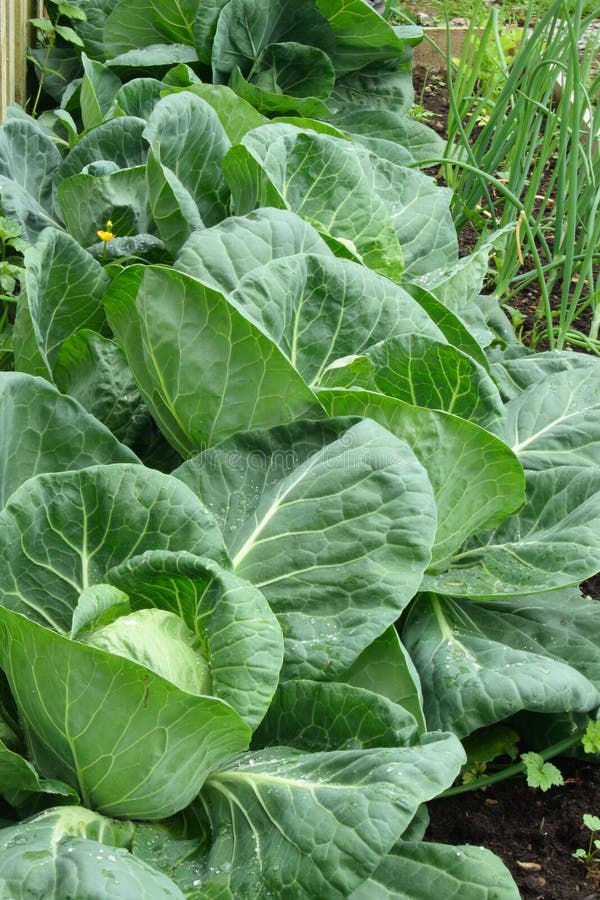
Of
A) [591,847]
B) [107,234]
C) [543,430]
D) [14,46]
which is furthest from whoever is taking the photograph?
[14,46]

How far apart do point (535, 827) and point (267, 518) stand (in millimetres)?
929

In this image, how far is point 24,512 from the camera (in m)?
1.68

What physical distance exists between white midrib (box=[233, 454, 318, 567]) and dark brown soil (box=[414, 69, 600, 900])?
740 mm

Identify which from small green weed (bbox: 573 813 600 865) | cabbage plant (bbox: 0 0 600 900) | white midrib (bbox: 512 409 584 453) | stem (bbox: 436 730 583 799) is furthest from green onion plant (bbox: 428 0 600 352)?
small green weed (bbox: 573 813 600 865)

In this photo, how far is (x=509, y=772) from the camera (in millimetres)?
2191

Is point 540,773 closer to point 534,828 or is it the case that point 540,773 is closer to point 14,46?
point 534,828

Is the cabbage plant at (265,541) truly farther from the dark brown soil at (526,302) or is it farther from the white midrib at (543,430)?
the dark brown soil at (526,302)

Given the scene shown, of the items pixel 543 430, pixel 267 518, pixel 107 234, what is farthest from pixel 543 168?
pixel 267 518

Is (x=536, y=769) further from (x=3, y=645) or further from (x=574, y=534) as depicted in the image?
(x=3, y=645)

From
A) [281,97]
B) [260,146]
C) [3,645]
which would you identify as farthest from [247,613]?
[281,97]

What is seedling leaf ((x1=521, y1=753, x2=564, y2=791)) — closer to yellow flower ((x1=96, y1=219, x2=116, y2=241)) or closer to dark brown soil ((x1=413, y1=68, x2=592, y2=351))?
yellow flower ((x1=96, y1=219, x2=116, y2=241))

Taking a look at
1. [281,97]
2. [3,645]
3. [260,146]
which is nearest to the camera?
[3,645]

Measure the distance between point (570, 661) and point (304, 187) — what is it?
4.89 ft

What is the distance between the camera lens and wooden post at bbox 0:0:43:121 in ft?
12.6
